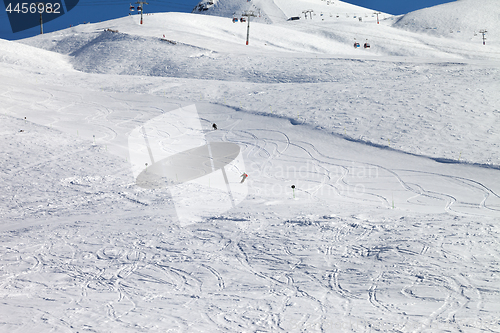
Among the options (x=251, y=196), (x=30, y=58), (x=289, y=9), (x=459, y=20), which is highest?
(x=289, y=9)

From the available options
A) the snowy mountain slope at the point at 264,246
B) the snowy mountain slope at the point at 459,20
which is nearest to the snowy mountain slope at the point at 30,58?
the snowy mountain slope at the point at 264,246

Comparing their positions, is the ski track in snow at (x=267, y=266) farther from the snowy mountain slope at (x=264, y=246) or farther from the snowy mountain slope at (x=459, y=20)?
the snowy mountain slope at (x=459, y=20)

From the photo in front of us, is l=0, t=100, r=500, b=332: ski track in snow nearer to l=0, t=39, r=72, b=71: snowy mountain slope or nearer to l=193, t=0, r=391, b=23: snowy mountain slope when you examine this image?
l=0, t=39, r=72, b=71: snowy mountain slope

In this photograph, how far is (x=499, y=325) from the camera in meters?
7.00

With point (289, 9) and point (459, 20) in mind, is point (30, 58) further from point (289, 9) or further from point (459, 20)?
point (289, 9)

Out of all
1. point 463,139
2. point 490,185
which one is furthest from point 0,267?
point 463,139

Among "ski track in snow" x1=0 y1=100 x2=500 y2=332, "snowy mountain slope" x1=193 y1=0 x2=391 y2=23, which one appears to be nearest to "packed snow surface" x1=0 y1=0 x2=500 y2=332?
"ski track in snow" x1=0 y1=100 x2=500 y2=332

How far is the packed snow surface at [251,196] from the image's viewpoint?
8.22 meters

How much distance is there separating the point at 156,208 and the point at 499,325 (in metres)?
10.3

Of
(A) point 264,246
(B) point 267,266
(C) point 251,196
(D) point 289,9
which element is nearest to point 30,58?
(C) point 251,196

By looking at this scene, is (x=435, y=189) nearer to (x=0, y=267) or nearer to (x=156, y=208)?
(x=156, y=208)

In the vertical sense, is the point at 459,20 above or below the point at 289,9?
below

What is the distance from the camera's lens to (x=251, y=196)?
15195 mm

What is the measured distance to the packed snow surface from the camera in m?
8.22
